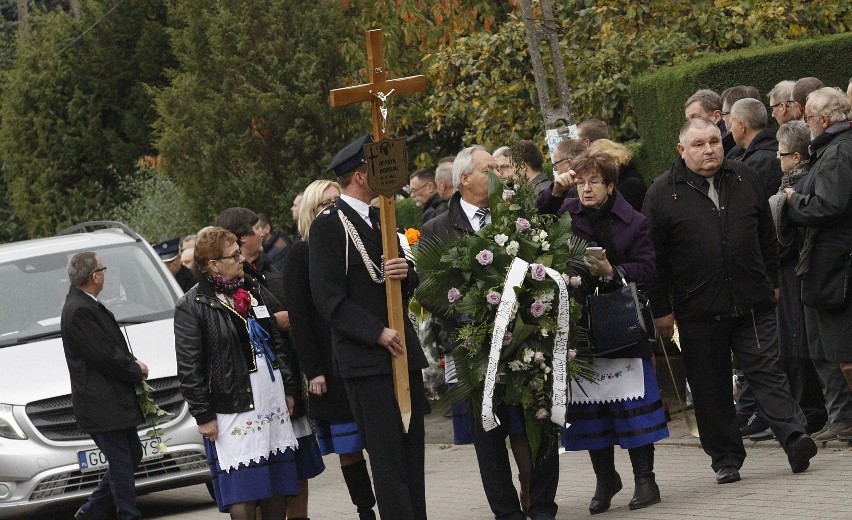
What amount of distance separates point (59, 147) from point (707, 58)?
23.3 metres

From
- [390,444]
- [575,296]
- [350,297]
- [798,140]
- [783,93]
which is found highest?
[783,93]

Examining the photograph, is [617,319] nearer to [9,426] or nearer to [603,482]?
[603,482]

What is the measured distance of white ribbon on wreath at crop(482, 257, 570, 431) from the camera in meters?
8.14

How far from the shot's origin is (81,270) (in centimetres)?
1031

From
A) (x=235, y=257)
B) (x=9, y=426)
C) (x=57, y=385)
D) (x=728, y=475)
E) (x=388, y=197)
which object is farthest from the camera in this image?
(x=57, y=385)

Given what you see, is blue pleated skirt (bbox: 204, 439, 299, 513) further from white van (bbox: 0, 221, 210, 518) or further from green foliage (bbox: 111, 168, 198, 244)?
green foliage (bbox: 111, 168, 198, 244)

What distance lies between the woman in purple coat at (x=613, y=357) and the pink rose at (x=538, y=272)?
0.53 meters

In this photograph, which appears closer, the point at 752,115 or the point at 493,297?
the point at 493,297

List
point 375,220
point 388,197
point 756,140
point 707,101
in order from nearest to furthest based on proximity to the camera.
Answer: point 388,197, point 375,220, point 756,140, point 707,101

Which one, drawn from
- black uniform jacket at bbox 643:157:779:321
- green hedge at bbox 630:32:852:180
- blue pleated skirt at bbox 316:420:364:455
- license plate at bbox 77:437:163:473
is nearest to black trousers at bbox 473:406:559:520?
blue pleated skirt at bbox 316:420:364:455

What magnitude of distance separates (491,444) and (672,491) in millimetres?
1352

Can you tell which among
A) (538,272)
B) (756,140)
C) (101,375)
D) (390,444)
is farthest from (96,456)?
(756,140)

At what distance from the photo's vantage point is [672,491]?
9141 millimetres

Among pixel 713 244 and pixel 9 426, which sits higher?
pixel 713 244
